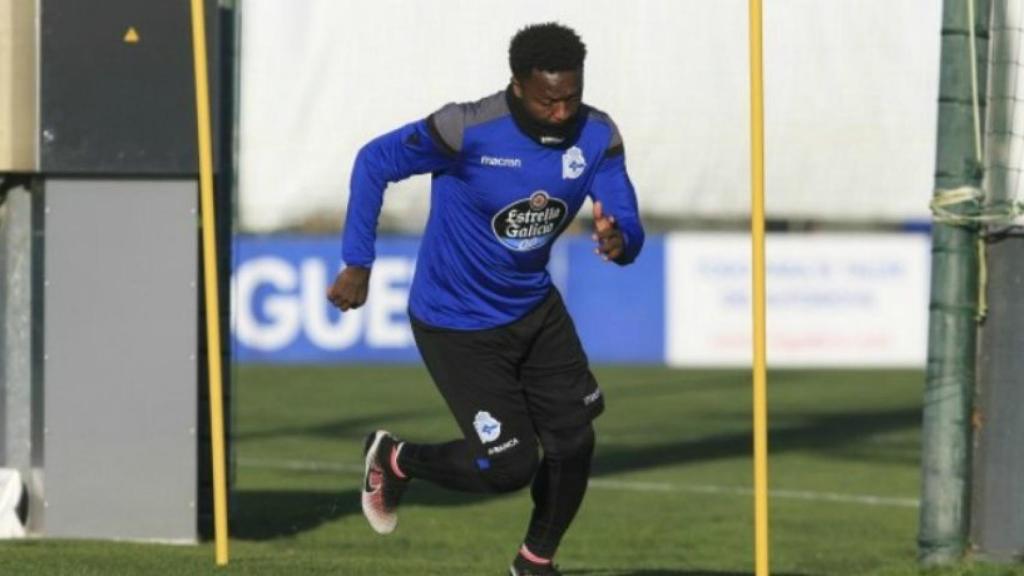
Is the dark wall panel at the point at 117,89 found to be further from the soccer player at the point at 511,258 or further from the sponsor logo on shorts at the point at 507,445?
the sponsor logo on shorts at the point at 507,445

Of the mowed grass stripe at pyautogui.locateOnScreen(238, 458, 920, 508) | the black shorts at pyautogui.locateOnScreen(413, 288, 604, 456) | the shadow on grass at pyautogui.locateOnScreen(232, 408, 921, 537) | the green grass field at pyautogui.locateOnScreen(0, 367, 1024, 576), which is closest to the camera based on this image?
the black shorts at pyautogui.locateOnScreen(413, 288, 604, 456)

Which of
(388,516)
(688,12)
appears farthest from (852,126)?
(388,516)

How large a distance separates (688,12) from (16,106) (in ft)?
12.4

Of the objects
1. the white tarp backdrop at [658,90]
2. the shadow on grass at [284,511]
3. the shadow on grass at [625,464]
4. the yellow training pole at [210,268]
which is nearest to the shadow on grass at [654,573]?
the shadow on grass at [625,464]

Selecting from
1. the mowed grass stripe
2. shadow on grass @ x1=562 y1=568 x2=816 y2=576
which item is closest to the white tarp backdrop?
the mowed grass stripe

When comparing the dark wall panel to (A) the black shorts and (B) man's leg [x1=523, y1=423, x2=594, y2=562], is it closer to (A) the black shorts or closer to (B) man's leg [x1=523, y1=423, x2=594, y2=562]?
(A) the black shorts

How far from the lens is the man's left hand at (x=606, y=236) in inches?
341

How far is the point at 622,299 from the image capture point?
90.1 feet

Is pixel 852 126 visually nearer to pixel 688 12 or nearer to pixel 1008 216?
pixel 688 12

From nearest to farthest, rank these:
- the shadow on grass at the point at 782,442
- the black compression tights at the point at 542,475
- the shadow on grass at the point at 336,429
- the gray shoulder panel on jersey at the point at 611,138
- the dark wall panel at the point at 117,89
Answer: the gray shoulder panel on jersey at the point at 611,138
the black compression tights at the point at 542,475
the dark wall panel at the point at 117,89
the shadow on grass at the point at 782,442
the shadow on grass at the point at 336,429

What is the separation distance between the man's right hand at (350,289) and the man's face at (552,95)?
0.82 meters

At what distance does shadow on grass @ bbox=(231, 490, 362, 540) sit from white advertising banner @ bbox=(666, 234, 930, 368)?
475 inches

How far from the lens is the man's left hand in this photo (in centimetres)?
867

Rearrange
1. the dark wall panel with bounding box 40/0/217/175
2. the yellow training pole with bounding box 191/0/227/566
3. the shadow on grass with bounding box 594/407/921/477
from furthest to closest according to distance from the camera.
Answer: the shadow on grass with bounding box 594/407/921/477, the dark wall panel with bounding box 40/0/217/175, the yellow training pole with bounding box 191/0/227/566
